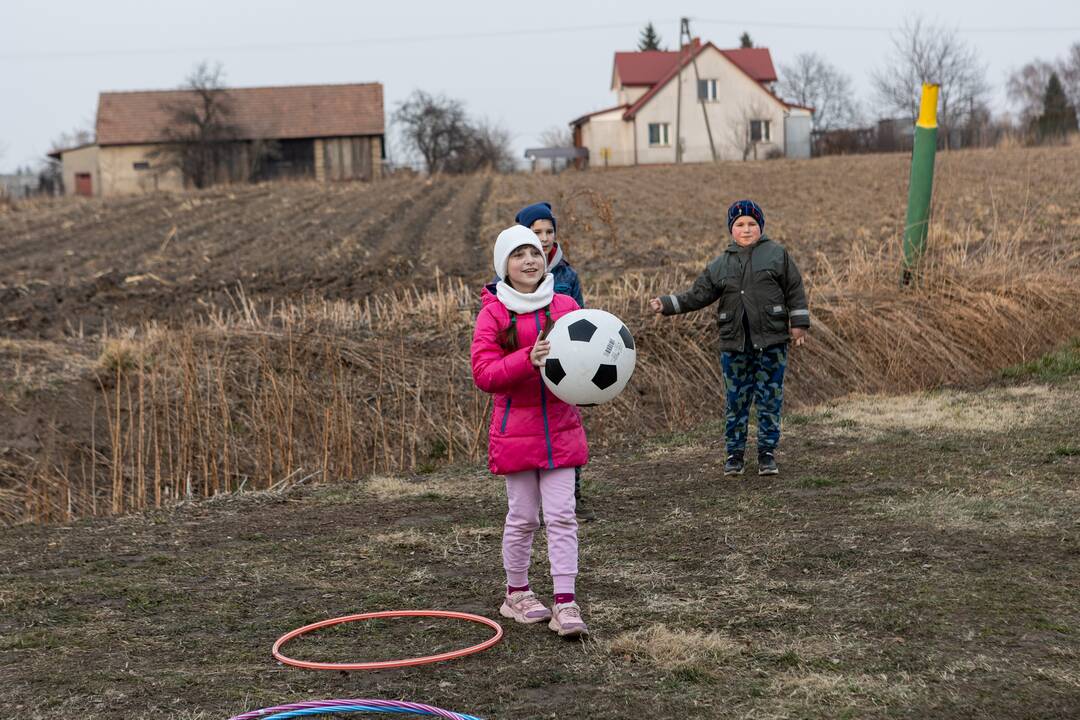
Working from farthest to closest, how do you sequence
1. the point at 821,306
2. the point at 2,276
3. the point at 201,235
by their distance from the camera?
the point at 201,235 < the point at 2,276 < the point at 821,306

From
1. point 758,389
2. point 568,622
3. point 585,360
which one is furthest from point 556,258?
point 568,622

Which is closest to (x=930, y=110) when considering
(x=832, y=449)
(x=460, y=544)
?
(x=832, y=449)

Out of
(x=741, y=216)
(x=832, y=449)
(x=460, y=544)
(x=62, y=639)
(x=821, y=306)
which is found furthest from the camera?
(x=821, y=306)

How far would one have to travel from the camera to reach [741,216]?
7.31m

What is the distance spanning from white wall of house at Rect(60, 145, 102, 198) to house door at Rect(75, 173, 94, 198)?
0.57ft

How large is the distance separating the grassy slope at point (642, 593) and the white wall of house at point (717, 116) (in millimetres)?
53888

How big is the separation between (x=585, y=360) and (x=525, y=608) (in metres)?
1.06

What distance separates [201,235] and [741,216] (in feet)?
71.2

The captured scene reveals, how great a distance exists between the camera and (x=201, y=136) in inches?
2228

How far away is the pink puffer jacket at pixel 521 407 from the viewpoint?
15.2ft

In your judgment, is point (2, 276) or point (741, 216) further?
point (2, 276)

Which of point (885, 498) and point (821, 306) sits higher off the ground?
point (821, 306)

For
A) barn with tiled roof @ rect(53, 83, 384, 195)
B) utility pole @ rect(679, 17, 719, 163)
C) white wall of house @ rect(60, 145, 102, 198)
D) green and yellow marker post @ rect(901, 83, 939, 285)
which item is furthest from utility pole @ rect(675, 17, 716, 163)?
green and yellow marker post @ rect(901, 83, 939, 285)

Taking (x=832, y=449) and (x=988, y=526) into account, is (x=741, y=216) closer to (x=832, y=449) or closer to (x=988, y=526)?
(x=832, y=449)
